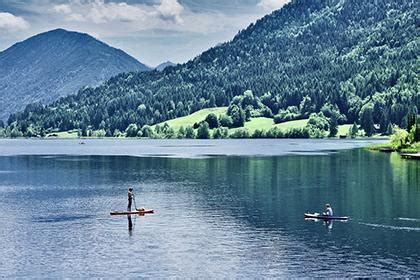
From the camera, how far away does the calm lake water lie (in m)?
66.2

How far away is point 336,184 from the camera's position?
140750mm

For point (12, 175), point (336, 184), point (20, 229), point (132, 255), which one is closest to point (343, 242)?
point (132, 255)

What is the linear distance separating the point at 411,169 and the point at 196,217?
90558 millimetres

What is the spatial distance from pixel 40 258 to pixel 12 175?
4634 inches

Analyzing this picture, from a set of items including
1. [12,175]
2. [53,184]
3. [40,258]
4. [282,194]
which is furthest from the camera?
[12,175]

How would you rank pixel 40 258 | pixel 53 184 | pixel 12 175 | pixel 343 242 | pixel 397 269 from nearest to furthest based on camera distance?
pixel 397 269
pixel 40 258
pixel 343 242
pixel 53 184
pixel 12 175

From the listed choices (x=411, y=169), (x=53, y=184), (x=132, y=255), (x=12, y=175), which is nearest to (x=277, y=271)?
(x=132, y=255)

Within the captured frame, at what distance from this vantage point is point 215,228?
88000 millimetres

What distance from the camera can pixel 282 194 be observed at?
409 ft

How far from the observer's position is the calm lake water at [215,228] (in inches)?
2606

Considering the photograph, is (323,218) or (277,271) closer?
(277,271)

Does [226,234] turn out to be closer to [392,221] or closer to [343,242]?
[343,242]

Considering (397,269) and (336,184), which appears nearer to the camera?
(397,269)

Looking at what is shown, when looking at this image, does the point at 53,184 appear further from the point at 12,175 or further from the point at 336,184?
the point at 336,184
